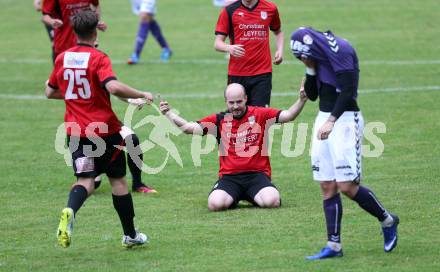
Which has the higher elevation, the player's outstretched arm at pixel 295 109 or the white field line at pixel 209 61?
the player's outstretched arm at pixel 295 109

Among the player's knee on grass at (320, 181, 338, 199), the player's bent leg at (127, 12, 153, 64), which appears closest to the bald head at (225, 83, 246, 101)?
the player's knee on grass at (320, 181, 338, 199)

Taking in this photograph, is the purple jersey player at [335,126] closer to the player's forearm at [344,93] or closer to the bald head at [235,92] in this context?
the player's forearm at [344,93]

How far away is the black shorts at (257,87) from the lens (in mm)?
12766

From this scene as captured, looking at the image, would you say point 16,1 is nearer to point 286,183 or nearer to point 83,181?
point 286,183

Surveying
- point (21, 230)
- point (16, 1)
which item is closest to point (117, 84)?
point (21, 230)

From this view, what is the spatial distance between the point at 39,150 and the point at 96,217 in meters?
4.49

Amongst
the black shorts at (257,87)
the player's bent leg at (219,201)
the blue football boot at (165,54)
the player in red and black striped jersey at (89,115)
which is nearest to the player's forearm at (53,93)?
the player in red and black striped jersey at (89,115)

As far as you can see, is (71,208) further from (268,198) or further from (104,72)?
(268,198)

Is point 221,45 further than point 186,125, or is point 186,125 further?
point 221,45

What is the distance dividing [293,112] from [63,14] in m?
6.64

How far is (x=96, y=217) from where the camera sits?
37.1 feet

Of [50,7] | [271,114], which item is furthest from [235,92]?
[50,7]

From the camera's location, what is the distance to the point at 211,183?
42.9ft

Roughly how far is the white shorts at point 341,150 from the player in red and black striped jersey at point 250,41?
3.93 meters
